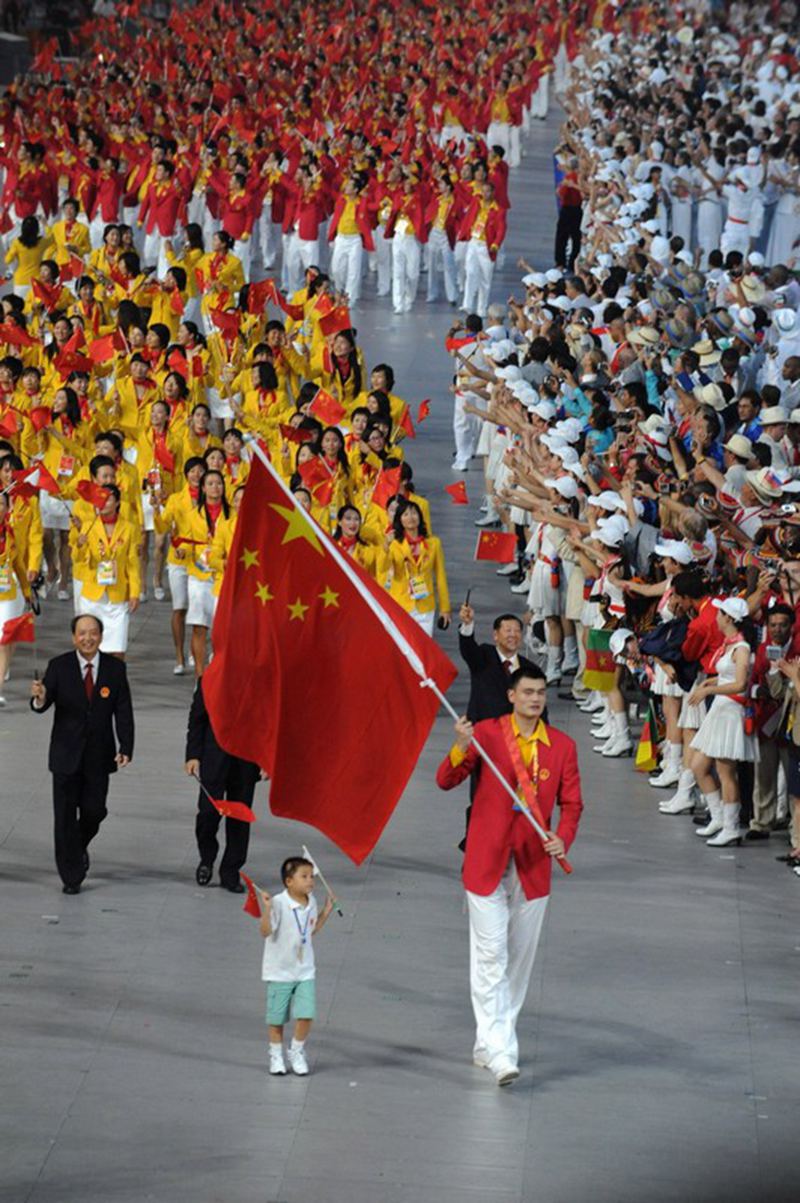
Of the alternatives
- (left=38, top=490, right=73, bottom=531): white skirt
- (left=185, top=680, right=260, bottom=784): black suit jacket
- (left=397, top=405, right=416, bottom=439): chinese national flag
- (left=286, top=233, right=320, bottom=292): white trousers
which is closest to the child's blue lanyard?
(left=185, top=680, right=260, bottom=784): black suit jacket

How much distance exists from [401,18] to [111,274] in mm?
25356

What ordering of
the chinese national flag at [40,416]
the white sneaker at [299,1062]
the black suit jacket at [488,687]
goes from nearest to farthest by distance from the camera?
1. the white sneaker at [299,1062]
2. the black suit jacket at [488,687]
3. the chinese national flag at [40,416]

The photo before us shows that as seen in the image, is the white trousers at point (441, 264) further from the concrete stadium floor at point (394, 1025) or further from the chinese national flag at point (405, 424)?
the concrete stadium floor at point (394, 1025)

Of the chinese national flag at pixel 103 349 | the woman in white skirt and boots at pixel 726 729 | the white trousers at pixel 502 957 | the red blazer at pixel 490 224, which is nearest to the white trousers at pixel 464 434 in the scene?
the chinese national flag at pixel 103 349

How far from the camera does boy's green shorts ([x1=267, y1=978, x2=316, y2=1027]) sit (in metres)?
11.7

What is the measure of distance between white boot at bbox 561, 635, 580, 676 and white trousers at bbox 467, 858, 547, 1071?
6.66 m

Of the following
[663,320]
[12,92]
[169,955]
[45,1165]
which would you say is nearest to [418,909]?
[169,955]

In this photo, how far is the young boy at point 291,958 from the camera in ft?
38.4

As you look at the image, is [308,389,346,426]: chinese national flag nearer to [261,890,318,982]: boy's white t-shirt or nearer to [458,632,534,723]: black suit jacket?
[458,632,534,723]: black suit jacket

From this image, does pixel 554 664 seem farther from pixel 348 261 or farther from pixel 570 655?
pixel 348 261

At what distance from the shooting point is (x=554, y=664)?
18.4m

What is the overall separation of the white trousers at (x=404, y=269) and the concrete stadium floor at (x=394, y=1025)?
1518 centimetres

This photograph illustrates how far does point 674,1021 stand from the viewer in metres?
12.6

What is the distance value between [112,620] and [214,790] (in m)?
3.71
